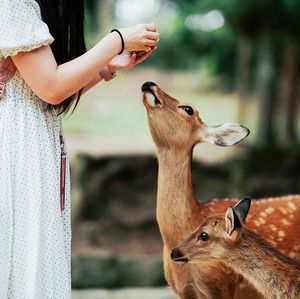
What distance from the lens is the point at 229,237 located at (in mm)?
2783

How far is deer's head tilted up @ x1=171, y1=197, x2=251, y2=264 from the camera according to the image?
2756 millimetres

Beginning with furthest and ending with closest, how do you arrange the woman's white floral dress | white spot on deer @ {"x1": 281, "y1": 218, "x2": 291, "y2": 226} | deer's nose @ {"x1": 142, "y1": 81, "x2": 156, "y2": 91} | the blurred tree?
1. the blurred tree
2. white spot on deer @ {"x1": 281, "y1": 218, "x2": 291, "y2": 226}
3. deer's nose @ {"x1": 142, "y1": 81, "x2": 156, "y2": 91}
4. the woman's white floral dress

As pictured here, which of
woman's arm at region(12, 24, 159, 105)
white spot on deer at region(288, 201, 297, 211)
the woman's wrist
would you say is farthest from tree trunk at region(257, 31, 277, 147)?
woman's arm at region(12, 24, 159, 105)

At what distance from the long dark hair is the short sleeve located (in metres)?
0.12

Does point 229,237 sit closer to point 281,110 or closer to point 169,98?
point 169,98

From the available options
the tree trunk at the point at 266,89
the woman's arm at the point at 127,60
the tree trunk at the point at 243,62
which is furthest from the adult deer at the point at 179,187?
the tree trunk at the point at 243,62

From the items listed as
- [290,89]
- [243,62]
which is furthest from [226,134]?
[290,89]

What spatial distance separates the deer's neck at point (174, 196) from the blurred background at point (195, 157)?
1.97 metres

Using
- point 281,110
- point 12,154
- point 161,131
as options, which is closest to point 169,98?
point 161,131

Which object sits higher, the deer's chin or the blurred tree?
the deer's chin

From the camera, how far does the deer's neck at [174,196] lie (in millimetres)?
3006

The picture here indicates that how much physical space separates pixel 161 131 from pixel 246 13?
6384 millimetres

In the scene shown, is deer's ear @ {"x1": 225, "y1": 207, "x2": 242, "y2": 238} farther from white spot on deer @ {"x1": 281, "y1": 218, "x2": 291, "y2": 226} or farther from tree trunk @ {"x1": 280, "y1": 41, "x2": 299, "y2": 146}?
tree trunk @ {"x1": 280, "y1": 41, "x2": 299, "y2": 146}

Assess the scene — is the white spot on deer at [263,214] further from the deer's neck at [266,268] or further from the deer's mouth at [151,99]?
the deer's mouth at [151,99]
